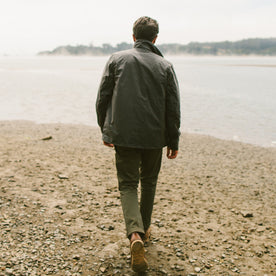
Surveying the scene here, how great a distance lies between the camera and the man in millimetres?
2928

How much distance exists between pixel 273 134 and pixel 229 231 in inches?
495

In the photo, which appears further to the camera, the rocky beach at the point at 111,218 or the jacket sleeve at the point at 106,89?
the rocky beach at the point at 111,218

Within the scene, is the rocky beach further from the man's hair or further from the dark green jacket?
the man's hair

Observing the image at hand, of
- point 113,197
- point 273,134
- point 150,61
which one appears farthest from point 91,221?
point 273,134

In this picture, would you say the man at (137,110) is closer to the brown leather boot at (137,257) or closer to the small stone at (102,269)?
the brown leather boot at (137,257)

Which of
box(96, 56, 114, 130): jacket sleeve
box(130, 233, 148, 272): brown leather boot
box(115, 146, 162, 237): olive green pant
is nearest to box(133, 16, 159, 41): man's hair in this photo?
box(96, 56, 114, 130): jacket sleeve

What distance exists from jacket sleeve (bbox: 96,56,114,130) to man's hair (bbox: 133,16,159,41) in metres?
0.39

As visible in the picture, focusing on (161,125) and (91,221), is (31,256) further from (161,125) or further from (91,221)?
(161,125)

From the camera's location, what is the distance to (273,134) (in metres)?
15.4

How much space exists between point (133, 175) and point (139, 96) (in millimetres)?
811

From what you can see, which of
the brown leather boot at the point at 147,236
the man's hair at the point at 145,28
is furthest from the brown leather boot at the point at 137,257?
the man's hair at the point at 145,28

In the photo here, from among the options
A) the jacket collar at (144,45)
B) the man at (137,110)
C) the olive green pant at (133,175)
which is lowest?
the olive green pant at (133,175)

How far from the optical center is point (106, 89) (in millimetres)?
3043

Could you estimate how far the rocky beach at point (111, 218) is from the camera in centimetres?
328
